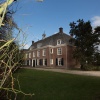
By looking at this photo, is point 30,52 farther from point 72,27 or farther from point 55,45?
point 72,27

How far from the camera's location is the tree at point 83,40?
36656mm

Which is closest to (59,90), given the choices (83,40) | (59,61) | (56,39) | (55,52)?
(83,40)

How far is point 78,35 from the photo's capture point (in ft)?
128

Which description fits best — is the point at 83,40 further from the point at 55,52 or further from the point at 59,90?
the point at 59,90

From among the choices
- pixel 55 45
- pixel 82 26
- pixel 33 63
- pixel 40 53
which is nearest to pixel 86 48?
pixel 82 26

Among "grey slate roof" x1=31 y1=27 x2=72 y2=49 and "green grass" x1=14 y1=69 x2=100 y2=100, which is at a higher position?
"grey slate roof" x1=31 y1=27 x2=72 y2=49

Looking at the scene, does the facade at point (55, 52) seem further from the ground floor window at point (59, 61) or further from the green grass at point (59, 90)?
the green grass at point (59, 90)

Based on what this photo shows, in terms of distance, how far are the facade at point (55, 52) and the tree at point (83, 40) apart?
22.7ft

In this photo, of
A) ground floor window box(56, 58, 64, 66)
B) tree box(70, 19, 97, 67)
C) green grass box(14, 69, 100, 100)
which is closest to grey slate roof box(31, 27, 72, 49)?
ground floor window box(56, 58, 64, 66)

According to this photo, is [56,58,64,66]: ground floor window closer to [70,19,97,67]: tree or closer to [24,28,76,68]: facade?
[24,28,76,68]: facade

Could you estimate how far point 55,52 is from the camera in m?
49.0

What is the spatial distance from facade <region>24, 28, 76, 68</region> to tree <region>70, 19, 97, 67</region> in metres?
6.92

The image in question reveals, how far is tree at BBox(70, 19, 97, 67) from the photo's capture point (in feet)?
120

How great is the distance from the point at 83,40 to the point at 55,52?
1261 cm
